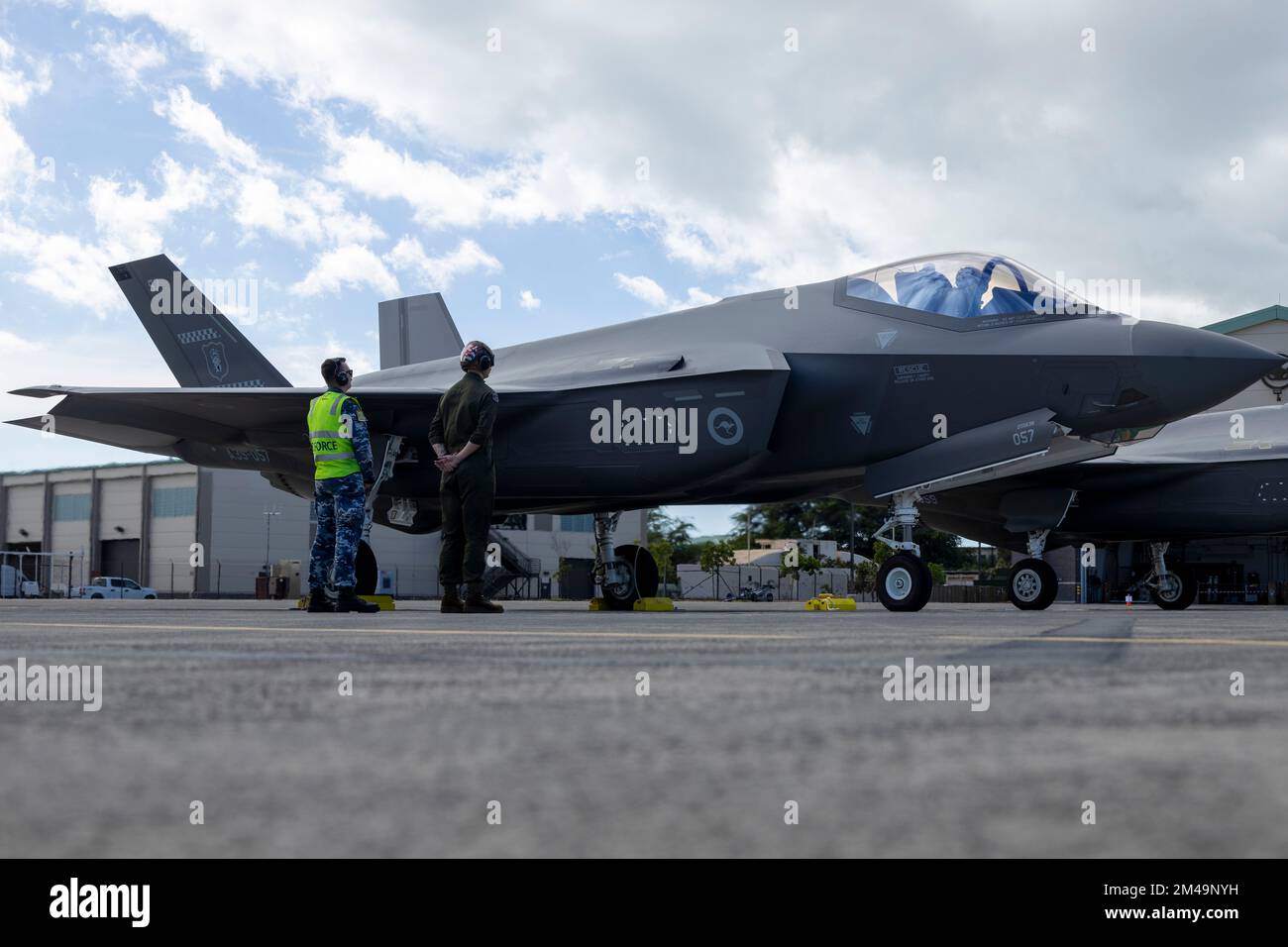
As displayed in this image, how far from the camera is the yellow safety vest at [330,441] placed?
7766mm

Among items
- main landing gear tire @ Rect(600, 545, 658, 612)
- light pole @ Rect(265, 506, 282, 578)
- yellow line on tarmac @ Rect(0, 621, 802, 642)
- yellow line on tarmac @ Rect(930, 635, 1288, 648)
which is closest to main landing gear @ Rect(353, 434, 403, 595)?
main landing gear tire @ Rect(600, 545, 658, 612)

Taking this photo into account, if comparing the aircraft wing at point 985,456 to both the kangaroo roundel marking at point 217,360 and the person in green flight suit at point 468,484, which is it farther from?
the kangaroo roundel marking at point 217,360

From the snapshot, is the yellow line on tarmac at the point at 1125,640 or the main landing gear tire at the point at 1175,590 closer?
the yellow line on tarmac at the point at 1125,640

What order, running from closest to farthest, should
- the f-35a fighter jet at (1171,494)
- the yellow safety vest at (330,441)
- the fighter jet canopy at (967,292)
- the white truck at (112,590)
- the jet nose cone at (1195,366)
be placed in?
the yellow safety vest at (330,441) < the jet nose cone at (1195,366) < the fighter jet canopy at (967,292) < the f-35a fighter jet at (1171,494) < the white truck at (112,590)

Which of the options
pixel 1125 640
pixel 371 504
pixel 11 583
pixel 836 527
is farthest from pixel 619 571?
pixel 836 527

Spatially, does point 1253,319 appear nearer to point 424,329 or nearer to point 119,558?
point 424,329

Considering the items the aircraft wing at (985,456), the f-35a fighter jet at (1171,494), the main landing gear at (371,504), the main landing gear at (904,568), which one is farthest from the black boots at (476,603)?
the f-35a fighter jet at (1171,494)

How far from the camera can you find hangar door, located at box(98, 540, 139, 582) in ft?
181

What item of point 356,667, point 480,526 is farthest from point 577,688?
point 480,526

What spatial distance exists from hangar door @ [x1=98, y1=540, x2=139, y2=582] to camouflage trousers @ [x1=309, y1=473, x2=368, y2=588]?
171ft

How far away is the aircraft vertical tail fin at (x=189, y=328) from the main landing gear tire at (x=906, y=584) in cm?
813

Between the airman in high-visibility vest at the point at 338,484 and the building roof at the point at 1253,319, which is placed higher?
the building roof at the point at 1253,319

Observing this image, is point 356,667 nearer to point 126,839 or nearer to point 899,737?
point 899,737
